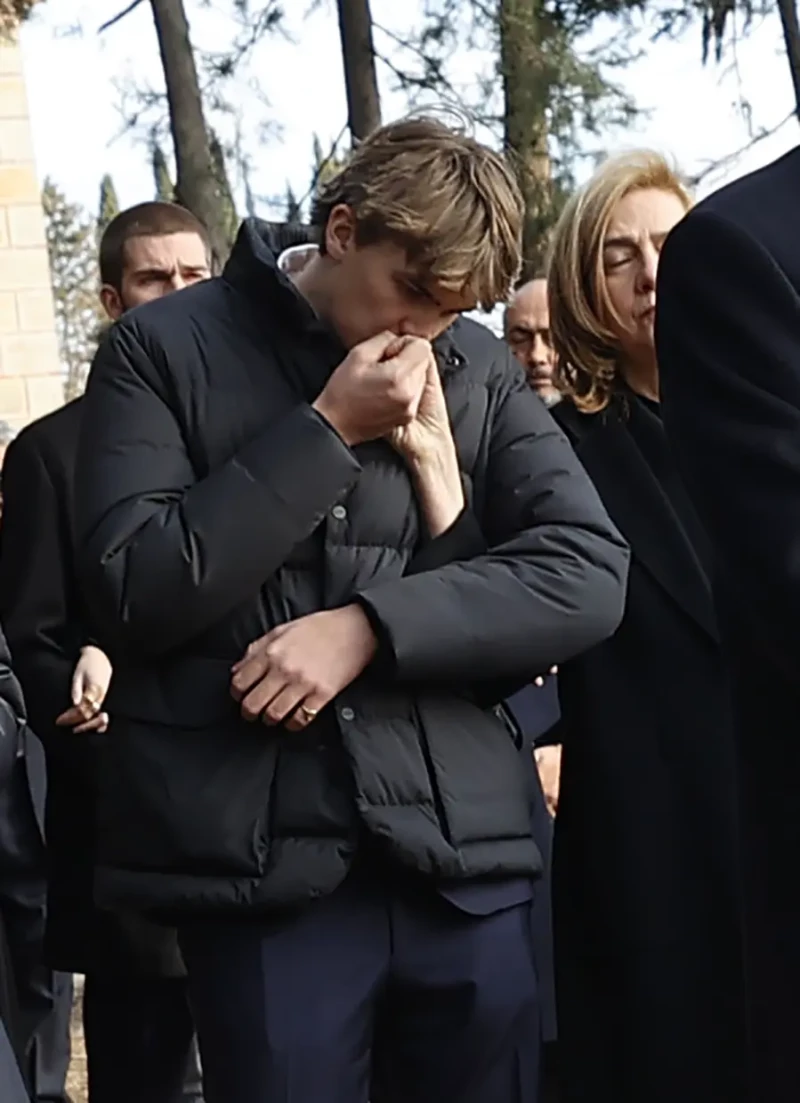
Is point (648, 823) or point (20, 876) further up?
point (648, 823)

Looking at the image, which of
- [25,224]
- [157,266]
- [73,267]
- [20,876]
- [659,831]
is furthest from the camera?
[73,267]

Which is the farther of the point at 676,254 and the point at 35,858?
the point at 35,858

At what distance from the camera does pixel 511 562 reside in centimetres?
223

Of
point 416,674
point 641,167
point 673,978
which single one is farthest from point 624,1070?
point 641,167

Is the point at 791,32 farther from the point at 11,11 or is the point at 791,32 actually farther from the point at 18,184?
the point at 18,184

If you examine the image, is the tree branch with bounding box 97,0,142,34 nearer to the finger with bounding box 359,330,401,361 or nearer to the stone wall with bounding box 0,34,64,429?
the stone wall with bounding box 0,34,64,429

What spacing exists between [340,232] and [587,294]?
61 centimetres

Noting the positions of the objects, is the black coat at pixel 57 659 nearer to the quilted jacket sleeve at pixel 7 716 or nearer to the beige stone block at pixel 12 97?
the quilted jacket sleeve at pixel 7 716

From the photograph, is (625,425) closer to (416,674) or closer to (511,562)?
(511,562)

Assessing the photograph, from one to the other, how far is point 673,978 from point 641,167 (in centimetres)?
120

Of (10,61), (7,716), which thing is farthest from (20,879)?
(10,61)

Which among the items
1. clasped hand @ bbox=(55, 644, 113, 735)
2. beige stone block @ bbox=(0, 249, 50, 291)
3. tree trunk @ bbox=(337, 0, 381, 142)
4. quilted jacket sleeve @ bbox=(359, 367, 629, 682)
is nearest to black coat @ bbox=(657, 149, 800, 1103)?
quilted jacket sleeve @ bbox=(359, 367, 629, 682)

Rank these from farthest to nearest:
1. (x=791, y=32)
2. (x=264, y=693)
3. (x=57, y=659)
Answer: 1. (x=791, y=32)
2. (x=57, y=659)
3. (x=264, y=693)

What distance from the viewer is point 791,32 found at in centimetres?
892
